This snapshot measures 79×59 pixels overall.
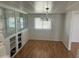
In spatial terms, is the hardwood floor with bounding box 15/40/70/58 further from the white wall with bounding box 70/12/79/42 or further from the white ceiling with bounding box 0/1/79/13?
the white ceiling with bounding box 0/1/79/13

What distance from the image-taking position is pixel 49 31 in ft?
25.8

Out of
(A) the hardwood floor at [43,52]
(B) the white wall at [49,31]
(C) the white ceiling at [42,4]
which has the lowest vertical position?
(A) the hardwood floor at [43,52]

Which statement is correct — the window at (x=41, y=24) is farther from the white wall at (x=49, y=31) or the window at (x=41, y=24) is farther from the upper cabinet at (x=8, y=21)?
the upper cabinet at (x=8, y=21)

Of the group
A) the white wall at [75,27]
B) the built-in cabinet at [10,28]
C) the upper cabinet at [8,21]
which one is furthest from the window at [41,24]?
the upper cabinet at [8,21]

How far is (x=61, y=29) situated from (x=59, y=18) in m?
0.94

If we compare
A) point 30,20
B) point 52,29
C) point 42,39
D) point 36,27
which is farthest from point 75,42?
point 30,20

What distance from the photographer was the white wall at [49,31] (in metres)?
7.68

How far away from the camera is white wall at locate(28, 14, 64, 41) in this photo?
7680 mm

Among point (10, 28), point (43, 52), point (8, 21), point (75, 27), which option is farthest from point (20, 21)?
point (75, 27)

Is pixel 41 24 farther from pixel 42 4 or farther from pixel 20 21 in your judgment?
pixel 42 4

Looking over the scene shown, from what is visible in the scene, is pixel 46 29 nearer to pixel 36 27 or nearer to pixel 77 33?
pixel 36 27

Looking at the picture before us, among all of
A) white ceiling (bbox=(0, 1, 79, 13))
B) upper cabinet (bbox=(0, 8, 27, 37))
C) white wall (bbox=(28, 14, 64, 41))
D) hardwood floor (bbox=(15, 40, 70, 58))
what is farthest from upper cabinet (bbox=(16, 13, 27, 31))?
white wall (bbox=(28, 14, 64, 41))

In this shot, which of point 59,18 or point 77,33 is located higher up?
point 59,18

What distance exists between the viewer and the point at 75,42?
7.16 meters
